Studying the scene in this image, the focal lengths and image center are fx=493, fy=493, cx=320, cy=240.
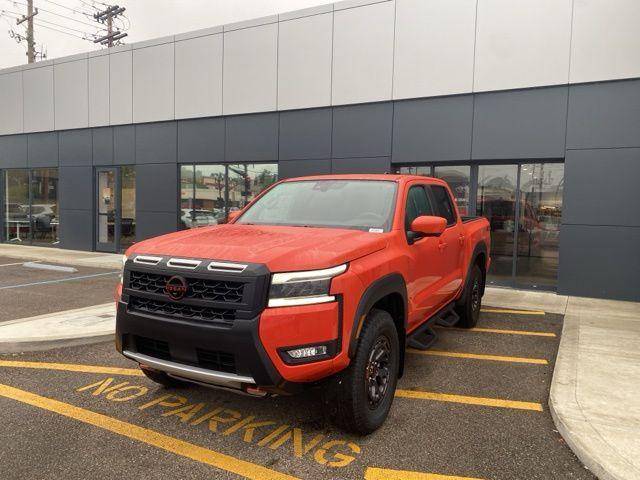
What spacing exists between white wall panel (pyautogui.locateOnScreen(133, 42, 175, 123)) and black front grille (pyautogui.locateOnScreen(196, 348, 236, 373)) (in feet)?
40.7

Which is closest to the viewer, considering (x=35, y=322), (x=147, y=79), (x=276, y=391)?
(x=276, y=391)

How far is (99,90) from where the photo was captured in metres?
15.6

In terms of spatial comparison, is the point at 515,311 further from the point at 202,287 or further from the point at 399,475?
the point at 202,287

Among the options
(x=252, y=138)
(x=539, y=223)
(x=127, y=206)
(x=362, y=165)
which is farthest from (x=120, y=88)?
(x=539, y=223)

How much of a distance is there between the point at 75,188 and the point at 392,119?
1125 centimetres

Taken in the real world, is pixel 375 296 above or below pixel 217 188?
below

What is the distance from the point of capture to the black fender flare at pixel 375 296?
318 cm

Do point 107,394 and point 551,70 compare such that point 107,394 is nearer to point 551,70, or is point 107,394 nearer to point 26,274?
point 26,274

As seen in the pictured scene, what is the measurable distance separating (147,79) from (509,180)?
10.6 meters

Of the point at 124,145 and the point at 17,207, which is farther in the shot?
the point at 17,207

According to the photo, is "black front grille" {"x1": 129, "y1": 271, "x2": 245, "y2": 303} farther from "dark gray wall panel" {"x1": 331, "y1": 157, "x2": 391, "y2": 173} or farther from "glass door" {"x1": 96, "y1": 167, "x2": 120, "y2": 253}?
"glass door" {"x1": 96, "y1": 167, "x2": 120, "y2": 253}

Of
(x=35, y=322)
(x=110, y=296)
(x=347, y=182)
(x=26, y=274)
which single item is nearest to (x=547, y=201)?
(x=347, y=182)

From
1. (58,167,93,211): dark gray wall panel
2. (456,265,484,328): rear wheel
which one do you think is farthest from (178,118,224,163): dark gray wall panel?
(456,265,484,328): rear wheel

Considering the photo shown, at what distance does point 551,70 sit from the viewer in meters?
9.41
